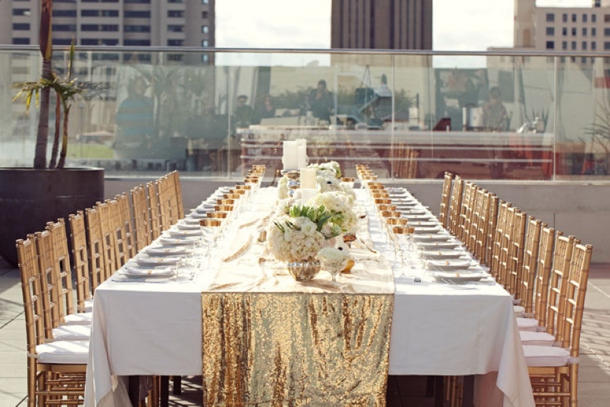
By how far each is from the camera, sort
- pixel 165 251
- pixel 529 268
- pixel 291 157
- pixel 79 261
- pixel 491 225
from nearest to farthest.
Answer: pixel 165 251, pixel 79 261, pixel 529 268, pixel 491 225, pixel 291 157

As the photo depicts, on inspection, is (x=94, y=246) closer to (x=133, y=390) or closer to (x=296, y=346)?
(x=133, y=390)

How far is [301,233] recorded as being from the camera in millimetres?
3768

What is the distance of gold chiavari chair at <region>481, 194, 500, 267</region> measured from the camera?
6.09 m

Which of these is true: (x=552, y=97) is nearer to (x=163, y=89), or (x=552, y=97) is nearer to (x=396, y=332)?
(x=163, y=89)

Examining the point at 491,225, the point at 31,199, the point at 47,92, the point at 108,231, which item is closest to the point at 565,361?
the point at 491,225

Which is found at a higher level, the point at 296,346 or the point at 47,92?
the point at 47,92

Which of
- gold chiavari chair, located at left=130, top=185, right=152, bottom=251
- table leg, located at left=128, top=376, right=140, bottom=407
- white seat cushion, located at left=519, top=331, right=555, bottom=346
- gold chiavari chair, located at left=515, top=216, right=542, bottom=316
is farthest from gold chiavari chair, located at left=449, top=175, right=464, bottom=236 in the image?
table leg, located at left=128, top=376, right=140, bottom=407

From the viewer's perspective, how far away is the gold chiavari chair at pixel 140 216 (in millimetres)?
6422

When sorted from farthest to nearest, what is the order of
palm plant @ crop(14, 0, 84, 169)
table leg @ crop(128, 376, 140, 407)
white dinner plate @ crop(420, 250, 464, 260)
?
1. palm plant @ crop(14, 0, 84, 169)
2. white dinner plate @ crop(420, 250, 464, 260)
3. table leg @ crop(128, 376, 140, 407)

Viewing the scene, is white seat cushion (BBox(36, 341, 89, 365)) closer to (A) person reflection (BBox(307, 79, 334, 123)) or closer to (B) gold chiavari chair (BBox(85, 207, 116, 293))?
(B) gold chiavari chair (BBox(85, 207, 116, 293))

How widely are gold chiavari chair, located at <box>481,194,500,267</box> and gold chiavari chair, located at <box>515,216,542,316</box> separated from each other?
2.71 ft

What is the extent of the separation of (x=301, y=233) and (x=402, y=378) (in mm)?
1816

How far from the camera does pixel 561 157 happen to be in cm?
957

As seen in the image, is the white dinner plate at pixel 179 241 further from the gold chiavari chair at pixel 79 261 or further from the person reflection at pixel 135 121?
the person reflection at pixel 135 121
